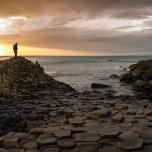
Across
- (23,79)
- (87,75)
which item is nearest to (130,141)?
(23,79)

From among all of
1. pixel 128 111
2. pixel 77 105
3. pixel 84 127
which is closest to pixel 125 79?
pixel 77 105

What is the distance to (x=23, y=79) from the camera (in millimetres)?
22703

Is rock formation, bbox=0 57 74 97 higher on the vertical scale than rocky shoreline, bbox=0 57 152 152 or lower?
higher

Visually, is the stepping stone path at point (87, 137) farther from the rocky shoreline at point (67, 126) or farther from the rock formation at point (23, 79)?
the rock formation at point (23, 79)

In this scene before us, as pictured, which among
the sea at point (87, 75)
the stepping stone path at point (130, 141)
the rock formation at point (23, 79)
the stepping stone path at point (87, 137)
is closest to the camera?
the stepping stone path at point (130, 141)

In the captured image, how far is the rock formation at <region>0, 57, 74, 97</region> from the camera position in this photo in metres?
21.1

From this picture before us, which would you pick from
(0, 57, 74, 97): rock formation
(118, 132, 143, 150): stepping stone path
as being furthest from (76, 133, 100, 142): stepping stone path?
(0, 57, 74, 97): rock formation

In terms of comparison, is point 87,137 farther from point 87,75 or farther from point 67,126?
point 87,75

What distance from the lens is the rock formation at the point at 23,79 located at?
69.2 feet

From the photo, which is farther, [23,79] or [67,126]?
[23,79]

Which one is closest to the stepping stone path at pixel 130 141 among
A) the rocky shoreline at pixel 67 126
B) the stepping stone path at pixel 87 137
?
the rocky shoreline at pixel 67 126

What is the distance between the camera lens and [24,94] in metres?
18.9

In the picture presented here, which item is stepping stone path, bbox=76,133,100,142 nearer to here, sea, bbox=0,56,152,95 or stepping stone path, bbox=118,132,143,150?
stepping stone path, bbox=118,132,143,150

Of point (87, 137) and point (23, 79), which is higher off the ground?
point (23, 79)
